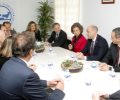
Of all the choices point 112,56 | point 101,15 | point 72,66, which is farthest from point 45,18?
point 72,66

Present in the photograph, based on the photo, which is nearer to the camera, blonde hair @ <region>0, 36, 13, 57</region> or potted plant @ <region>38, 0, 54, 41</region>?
blonde hair @ <region>0, 36, 13, 57</region>

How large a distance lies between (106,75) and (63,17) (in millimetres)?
4102

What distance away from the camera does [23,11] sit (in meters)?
7.51

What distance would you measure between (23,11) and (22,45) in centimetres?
588

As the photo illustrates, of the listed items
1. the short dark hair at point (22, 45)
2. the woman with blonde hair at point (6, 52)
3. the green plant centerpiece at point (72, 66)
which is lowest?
the green plant centerpiece at point (72, 66)

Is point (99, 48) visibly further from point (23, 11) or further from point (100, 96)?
point (23, 11)

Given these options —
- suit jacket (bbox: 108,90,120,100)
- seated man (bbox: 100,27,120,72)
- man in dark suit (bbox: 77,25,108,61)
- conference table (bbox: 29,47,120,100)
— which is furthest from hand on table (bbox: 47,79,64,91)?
man in dark suit (bbox: 77,25,108,61)

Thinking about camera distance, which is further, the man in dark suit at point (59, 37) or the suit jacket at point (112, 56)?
the man in dark suit at point (59, 37)

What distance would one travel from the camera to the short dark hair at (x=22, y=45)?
1819 mm

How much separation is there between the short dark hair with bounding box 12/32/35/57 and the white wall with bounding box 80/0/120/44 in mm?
3590

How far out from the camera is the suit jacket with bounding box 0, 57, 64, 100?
168 cm

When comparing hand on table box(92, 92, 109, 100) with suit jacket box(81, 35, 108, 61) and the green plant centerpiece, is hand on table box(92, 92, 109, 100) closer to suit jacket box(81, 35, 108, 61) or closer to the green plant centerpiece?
the green plant centerpiece

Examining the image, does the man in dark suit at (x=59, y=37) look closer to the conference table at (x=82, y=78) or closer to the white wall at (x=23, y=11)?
the white wall at (x=23, y=11)

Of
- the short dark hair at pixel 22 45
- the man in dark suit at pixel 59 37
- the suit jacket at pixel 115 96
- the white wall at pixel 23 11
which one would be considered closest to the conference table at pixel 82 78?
the suit jacket at pixel 115 96
